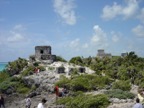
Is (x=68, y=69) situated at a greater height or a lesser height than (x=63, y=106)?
greater

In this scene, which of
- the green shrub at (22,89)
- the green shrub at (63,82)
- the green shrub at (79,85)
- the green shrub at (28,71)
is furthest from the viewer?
the green shrub at (28,71)

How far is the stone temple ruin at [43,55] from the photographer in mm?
55188

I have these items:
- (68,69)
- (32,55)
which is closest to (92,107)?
(68,69)

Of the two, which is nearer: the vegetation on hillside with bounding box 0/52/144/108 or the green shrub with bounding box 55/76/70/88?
the vegetation on hillside with bounding box 0/52/144/108

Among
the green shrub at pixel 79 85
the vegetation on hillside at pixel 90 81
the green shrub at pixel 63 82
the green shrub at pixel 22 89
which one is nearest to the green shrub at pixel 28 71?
the vegetation on hillside at pixel 90 81

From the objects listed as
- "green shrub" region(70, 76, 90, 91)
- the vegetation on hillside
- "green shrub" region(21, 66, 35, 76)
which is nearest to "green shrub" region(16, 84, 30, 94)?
the vegetation on hillside

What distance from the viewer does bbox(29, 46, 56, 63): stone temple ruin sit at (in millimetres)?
55188

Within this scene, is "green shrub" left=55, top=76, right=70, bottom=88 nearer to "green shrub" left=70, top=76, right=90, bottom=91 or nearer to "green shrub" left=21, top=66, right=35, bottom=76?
"green shrub" left=70, top=76, right=90, bottom=91

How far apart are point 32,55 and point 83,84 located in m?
22.4

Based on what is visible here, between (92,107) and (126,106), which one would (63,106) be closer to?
(92,107)

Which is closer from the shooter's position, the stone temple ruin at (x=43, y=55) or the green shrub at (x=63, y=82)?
the green shrub at (x=63, y=82)

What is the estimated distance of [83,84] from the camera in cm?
3575

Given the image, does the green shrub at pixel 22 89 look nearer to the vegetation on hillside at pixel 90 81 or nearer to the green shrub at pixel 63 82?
the vegetation on hillside at pixel 90 81

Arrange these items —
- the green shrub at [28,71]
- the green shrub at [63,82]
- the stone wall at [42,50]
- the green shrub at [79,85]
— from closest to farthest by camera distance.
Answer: the green shrub at [79,85] → the green shrub at [63,82] → the green shrub at [28,71] → the stone wall at [42,50]
